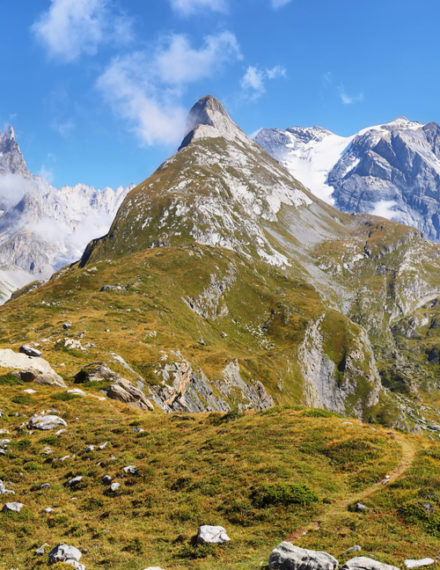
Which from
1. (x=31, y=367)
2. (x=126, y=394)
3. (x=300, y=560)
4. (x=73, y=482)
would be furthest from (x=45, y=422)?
(x=300, y=560)

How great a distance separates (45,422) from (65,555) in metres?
19.3

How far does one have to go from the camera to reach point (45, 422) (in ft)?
108

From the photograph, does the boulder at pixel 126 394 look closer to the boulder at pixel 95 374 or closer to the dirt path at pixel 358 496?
the boulder at pixel 95 374

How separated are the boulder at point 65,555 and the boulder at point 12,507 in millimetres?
5746

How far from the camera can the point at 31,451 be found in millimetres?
28000

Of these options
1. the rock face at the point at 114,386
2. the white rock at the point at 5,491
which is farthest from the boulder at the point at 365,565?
the rock face at the point at 114,386

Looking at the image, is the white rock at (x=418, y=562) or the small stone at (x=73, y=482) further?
the small stone at (x=73, y=482)

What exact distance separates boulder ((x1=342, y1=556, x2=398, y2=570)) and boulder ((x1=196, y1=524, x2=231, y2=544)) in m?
5.88

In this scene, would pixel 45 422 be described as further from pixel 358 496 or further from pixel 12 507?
pixel 358 496

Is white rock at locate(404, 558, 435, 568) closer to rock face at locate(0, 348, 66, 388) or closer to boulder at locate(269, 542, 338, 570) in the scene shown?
boulder at locate(269, 542, 338, 570)

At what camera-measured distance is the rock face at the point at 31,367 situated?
43844 millimetres

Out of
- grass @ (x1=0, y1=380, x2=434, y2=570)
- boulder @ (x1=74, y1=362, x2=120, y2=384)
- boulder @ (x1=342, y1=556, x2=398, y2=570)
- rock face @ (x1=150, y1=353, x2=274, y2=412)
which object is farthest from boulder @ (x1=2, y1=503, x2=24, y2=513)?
rock face @ (x1=150, y1=353, x2=274, y2=412)

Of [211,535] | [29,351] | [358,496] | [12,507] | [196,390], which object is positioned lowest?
[12,507]

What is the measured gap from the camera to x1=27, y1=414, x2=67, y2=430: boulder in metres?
32.3
